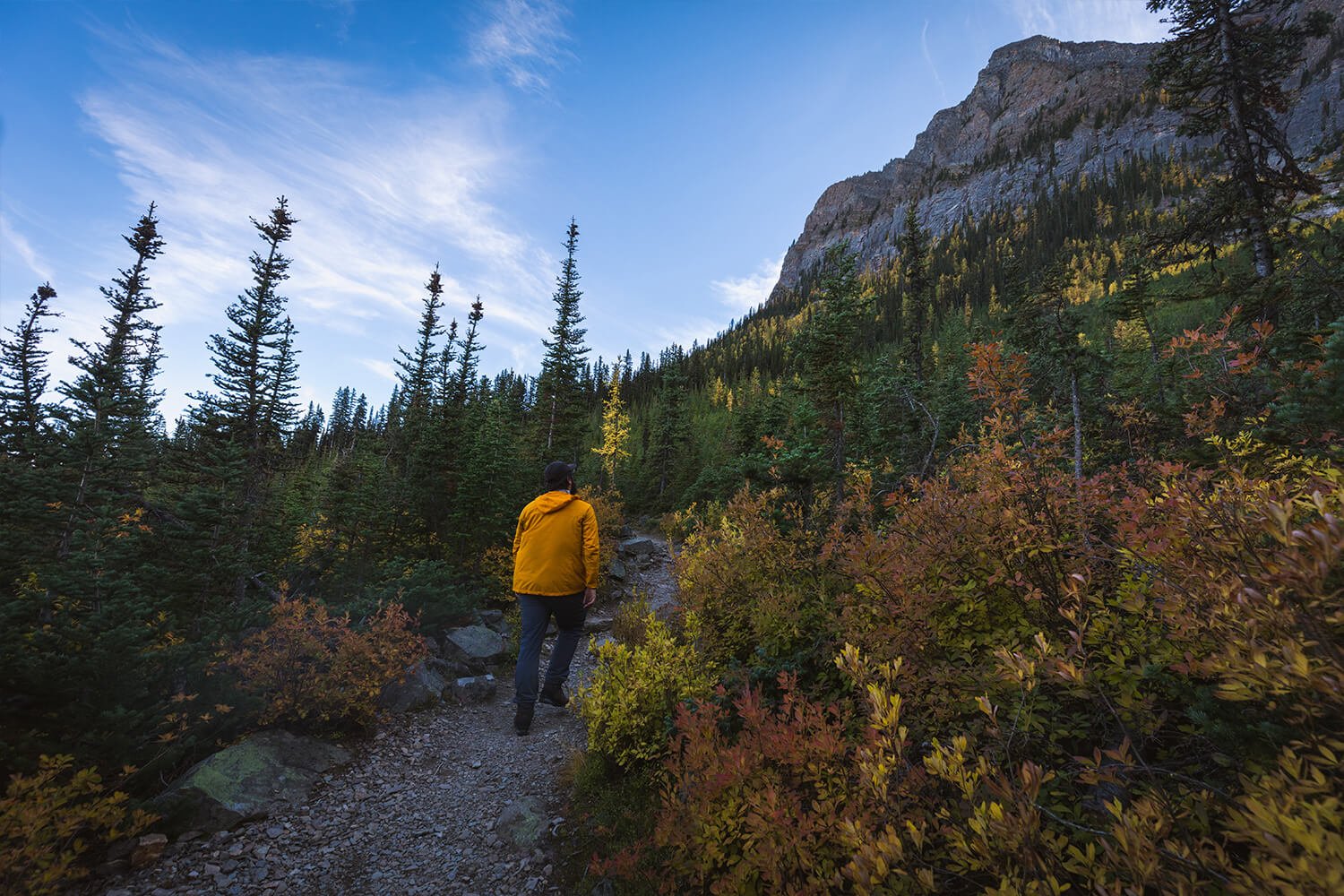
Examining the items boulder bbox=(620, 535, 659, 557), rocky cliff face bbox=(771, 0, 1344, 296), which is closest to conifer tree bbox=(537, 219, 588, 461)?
boulder bbox=(620, 535, 659, 557)

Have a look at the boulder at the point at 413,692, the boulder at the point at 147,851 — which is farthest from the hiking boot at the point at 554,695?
the boulder at the point at 147,851

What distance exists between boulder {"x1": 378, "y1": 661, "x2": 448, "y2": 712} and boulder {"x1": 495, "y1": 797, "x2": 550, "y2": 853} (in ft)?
8.30

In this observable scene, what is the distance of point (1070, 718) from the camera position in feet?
8.14

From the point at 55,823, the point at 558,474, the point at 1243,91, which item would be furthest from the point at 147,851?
the point at 1243,91

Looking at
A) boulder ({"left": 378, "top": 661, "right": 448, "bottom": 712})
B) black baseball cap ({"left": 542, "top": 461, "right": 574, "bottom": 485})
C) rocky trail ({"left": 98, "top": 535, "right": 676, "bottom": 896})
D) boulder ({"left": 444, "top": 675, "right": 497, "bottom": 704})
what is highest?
black baseball cap ({"left": 542, "top": 461, "right": 574, "bottom": 485})

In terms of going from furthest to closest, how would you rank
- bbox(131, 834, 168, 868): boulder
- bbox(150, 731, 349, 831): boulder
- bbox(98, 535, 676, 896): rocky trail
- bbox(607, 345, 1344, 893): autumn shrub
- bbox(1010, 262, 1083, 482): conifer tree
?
bbox(1010, 262, 1083, 482): conifer tree, bbox(150, 731, 349, 831): boulder, bbox(98, 535, 676, 896): rocky trail, bbox(131, 834, 168, 868): boulder, bbox(607, 345, 1344, 893): autumn shrub

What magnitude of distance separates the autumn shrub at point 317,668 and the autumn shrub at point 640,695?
8.37 feet

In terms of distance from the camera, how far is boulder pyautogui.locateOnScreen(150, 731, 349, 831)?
11.3ft

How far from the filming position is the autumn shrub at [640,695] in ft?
13.5

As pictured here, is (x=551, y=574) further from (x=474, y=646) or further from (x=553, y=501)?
(x=474, y=646)

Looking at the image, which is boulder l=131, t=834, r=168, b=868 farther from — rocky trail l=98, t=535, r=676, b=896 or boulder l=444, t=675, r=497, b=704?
boulder l=444, t=675, r=497, b=704

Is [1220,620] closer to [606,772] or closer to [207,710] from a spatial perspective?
[606,772]

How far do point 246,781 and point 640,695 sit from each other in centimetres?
329

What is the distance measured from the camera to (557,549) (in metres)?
5.02
